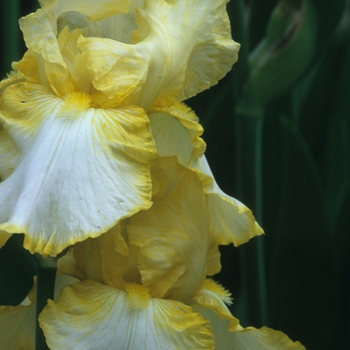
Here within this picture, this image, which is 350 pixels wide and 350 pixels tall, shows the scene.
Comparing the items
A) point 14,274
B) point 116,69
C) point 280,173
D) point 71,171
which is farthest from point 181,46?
point 280,173

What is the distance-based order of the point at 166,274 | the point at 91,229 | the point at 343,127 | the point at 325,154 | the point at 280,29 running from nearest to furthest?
1. the point at 91,229
2. the point at 166,274
3. the point at 280,29
4. the point at 343,127
5. the point at 325,154

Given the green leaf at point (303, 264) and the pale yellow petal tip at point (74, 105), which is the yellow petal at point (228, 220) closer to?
the pale yellow petal tip at point (74, 105)

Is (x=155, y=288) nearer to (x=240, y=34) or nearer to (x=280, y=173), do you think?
(x=240, y=34)

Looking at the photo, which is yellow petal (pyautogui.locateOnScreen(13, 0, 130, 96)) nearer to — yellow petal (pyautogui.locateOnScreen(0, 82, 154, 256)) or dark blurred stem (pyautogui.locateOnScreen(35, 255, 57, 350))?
yellow petal (pyautogui.locateOnScreen(0, 82, 154, 256))

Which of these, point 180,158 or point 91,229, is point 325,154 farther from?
point 91,229

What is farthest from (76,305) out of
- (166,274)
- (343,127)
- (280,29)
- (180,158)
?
(343,127)

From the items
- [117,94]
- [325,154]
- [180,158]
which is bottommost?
[325,154]

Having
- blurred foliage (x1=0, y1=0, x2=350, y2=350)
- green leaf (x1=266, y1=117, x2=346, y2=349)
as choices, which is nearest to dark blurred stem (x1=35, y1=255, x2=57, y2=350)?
blurred foliage (x1=0, y1=0, x2=350, y2=350)
